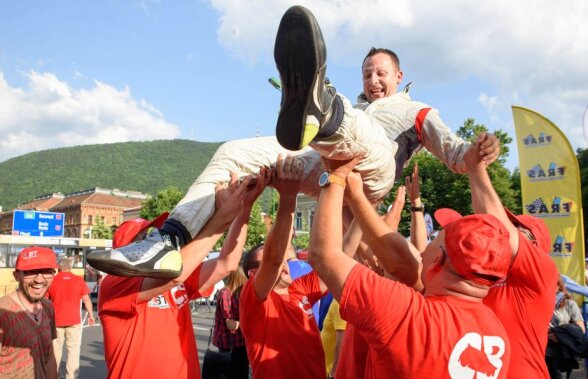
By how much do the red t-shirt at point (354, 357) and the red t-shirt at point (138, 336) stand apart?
0.93m

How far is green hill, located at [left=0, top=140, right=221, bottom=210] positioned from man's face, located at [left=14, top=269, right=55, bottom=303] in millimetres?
138841

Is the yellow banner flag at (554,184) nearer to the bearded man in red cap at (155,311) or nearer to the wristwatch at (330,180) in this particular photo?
the bearded man in red cap at (155,311)

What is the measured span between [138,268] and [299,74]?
1.12 meters

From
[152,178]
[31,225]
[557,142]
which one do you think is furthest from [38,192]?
[557,142]

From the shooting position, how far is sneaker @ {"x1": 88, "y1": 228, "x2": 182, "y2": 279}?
2.35 m

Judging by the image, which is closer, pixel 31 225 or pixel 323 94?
pixel 323 94

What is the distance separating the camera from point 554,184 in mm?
10461

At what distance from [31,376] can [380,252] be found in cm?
272

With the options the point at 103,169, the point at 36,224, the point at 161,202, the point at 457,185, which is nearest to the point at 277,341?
the point at 36,224

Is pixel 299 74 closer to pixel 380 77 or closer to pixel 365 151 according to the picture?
pixel 365 151

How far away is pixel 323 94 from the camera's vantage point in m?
2.20

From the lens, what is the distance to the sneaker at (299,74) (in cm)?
205

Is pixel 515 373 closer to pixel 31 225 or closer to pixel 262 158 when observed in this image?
pixel 262 158

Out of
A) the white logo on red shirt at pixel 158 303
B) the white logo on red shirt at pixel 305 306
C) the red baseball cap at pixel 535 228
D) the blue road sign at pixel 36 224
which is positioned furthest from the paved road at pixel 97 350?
the blue road sign at pixel 36 224
